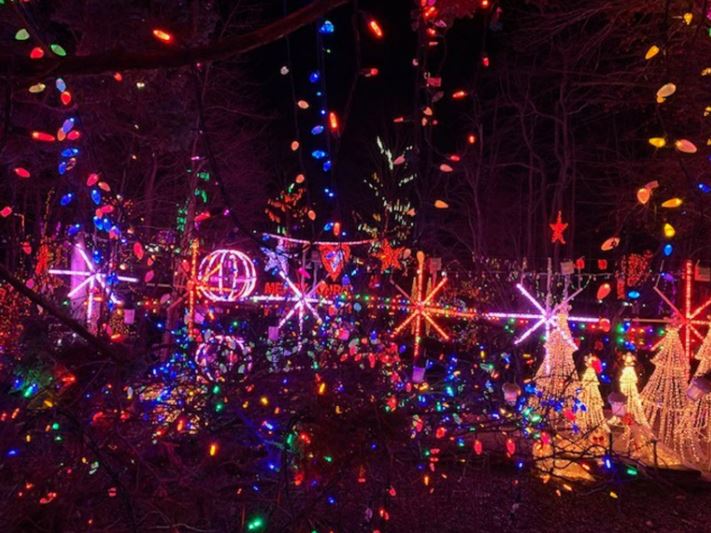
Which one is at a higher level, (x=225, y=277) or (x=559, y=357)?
(x=225, y=277)

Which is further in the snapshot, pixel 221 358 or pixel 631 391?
pixel 631 391

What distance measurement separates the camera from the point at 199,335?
533 cm

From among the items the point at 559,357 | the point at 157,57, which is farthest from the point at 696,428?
the point at 157,57

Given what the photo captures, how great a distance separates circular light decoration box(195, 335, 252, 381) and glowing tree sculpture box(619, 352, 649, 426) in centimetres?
536

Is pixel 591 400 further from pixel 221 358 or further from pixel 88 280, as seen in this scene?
pixel 88 280

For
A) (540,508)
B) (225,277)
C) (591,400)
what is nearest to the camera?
(540,508)

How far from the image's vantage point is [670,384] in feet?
27.0

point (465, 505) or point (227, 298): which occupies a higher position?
point (227, 298)

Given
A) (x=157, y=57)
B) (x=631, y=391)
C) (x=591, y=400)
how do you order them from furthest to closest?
(x=631, y=391) → (x=591, y=400) → (x=157, y=57)

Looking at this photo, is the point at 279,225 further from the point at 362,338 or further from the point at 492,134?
the point at 362,338

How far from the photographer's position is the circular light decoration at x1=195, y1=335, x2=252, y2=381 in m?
4.52

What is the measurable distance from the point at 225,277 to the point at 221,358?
5806 millimetres

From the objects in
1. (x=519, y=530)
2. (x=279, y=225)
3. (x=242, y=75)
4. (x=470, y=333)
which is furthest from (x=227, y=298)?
(x=279, y=225)

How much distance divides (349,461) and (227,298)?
6535mm
